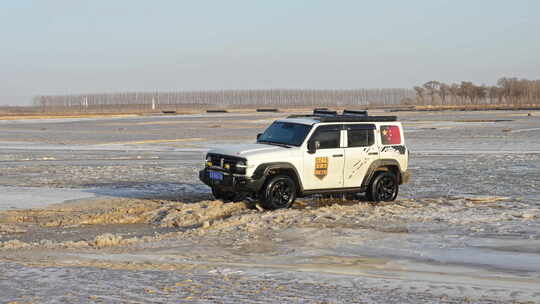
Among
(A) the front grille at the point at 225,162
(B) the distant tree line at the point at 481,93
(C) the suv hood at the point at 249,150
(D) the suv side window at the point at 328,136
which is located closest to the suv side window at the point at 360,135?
(D) the suv side window at the point at 328,136

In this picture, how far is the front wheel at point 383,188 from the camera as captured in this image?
16344mm

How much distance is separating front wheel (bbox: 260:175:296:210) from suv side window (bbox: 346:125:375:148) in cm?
166

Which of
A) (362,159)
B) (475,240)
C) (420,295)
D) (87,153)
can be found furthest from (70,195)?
(87,153)

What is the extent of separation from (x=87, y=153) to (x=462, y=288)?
973 inches

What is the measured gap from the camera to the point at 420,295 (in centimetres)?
853

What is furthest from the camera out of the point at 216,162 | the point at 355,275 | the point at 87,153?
the point at 87,153

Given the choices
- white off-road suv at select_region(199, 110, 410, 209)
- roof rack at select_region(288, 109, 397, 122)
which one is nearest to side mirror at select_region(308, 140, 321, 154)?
white off-road suv at select_region(199, 110, 410, 209)

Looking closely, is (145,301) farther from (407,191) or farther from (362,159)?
(407,191)

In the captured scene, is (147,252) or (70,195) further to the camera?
(70,195)

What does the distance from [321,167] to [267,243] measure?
4.01 metres

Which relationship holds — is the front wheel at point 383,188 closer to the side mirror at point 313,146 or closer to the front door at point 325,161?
the front door at point 325,161

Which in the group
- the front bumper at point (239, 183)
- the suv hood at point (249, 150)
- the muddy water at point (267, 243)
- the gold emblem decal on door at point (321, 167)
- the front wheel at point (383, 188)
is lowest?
the muddy water at point (267, 243)

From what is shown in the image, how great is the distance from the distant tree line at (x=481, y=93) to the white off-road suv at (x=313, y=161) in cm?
15822

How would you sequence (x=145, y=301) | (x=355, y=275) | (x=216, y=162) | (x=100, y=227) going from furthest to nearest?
(x=216, y=162), (x=100, y=227), (x=355, y=275), (x=145, y=301)
